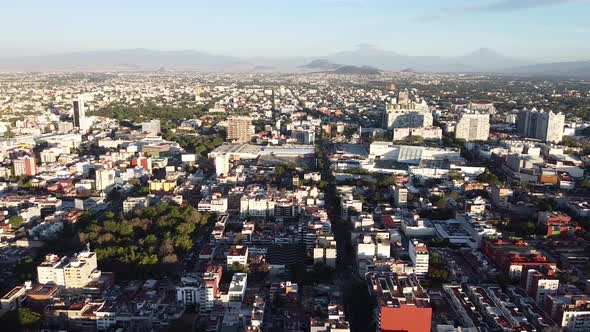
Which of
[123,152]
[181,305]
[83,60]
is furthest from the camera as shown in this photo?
[83,60]

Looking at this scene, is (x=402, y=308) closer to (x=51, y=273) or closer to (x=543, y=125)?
(x=51, y=273)

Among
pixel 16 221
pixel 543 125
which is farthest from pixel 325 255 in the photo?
pixel 543 125

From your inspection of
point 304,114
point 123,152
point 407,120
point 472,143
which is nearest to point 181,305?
point 123,152

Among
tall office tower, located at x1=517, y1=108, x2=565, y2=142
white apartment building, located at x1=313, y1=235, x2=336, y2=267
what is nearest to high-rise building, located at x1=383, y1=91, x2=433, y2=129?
tall office tower, located at x1=517, y1=108, x2=565, y2=142

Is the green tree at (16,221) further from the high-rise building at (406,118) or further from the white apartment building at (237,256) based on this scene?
the high-rise building at (406,118)

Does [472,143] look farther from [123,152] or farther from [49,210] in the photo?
[49,210]

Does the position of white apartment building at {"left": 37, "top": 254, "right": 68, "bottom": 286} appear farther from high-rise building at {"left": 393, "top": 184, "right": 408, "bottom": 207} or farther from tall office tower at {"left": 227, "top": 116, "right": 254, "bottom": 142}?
tall office tower at {"left": 227, "top": 116, "right": 254, "bottom": 142}

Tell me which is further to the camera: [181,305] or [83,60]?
[83,60]

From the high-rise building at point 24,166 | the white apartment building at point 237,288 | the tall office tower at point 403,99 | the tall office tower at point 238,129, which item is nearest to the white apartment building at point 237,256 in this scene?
the white apartment building at point 237,288
